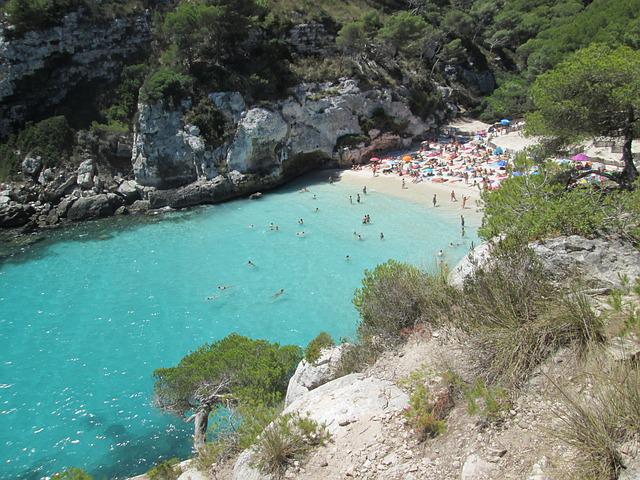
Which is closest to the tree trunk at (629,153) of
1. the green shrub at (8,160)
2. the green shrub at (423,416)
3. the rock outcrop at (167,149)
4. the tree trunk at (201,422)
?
the green shrub at (423,416)

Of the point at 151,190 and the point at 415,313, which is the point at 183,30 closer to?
the point at 151,190

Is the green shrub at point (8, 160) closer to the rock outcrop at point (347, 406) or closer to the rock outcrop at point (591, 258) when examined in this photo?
the rock outcrop at point (347, 406)

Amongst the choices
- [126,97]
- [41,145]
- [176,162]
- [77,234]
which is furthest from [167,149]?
[41,145]

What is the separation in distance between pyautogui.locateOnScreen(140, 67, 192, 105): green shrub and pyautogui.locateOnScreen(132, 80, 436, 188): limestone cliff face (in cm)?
64

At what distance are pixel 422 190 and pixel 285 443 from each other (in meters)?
25.1

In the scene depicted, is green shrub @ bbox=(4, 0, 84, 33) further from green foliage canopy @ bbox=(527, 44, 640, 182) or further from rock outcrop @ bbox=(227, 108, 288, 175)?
green foliage canopy @ bbox=(527, 44, 640, 182)

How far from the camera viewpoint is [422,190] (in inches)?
1147

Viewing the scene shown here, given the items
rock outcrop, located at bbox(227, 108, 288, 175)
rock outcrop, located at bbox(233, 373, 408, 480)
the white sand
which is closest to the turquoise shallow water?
rock outcrop, located at bbox(227, 108, 288, 175)

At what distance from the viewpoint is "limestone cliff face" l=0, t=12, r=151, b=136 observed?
110ft

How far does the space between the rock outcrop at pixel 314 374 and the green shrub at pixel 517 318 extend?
9.61 feet

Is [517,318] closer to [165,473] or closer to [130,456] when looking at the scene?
[165,473]

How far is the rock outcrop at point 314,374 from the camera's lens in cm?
865

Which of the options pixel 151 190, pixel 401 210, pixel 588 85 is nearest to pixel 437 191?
pixel 401 210

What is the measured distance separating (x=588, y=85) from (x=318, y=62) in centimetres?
2516
